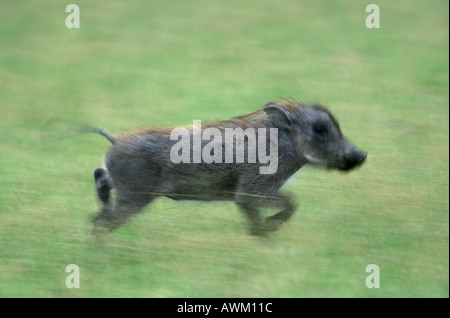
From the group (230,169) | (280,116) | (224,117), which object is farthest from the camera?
(224,117)

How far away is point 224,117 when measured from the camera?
8375 mm

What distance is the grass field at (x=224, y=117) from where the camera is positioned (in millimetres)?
A: 4773

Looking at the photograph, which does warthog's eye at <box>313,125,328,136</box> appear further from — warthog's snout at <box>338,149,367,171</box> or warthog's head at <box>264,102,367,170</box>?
warthog's snout at <box>338,149,367,171</box>

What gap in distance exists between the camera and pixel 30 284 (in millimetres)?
4637

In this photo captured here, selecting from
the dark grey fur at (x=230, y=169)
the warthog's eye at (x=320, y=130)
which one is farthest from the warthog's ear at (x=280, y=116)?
the warthog's eye at (x=320, y=130)

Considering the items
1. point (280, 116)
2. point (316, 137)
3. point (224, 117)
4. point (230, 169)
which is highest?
point (224, 117)

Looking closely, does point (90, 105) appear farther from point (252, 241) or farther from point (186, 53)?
point (252, 241)

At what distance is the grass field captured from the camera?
477 cm

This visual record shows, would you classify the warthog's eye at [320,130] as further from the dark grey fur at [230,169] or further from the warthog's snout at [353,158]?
the warthog's snout at [353,158]

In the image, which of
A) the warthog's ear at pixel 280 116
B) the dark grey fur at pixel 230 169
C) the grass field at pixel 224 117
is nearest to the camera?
the grass field at pixel 224 117

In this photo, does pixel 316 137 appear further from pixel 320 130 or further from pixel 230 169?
pixel 230 169

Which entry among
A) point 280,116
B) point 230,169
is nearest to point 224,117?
point 280,116

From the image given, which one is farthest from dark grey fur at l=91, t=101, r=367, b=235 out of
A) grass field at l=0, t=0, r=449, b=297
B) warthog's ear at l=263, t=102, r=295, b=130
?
grass field at l=0, t=0, r=449, b=297

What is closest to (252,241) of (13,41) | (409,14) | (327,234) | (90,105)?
(327,234)
